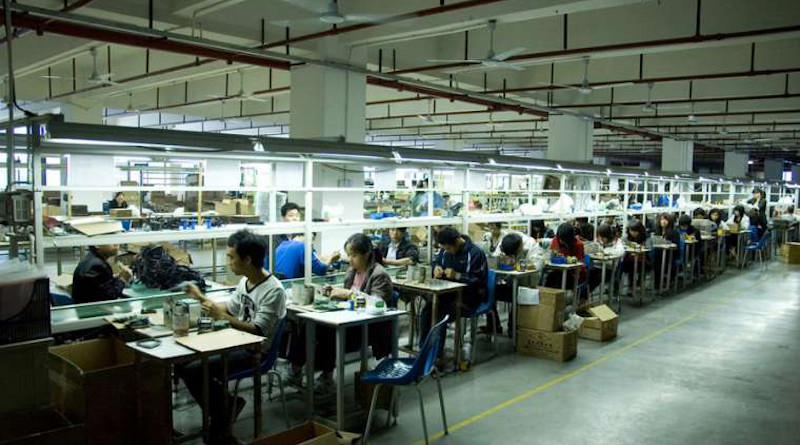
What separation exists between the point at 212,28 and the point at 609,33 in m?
4.64

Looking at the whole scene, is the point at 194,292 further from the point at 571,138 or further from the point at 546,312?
the point at 571,138

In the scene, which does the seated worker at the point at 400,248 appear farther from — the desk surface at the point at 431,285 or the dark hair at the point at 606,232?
the dark hair at the point at 606,232

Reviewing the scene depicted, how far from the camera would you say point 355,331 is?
4.16 meters

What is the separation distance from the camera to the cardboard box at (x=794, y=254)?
41.7 ft

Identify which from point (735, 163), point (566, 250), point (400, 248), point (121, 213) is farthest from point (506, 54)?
point (735, 163)

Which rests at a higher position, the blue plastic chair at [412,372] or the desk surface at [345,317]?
the desk surface at [345,317]

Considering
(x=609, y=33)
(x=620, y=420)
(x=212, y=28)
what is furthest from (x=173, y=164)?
(x=620, y=420)

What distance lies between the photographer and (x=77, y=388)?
9.54ft

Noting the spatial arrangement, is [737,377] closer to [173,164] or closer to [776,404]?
[776,404]

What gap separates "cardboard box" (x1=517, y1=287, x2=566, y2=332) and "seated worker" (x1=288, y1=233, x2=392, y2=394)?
1665 millimetres

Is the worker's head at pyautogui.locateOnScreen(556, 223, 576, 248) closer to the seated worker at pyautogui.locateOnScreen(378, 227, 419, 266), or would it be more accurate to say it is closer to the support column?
the seated worker at pyautogui.locateOnScreen(378, 227, 419, 266)

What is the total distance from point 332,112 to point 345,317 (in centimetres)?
438

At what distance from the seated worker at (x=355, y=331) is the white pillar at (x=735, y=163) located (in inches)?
759

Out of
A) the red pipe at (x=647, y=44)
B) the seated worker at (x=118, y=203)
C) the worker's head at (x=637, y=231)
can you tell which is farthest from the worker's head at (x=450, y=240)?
the seated worker at (x=118, y=203)
